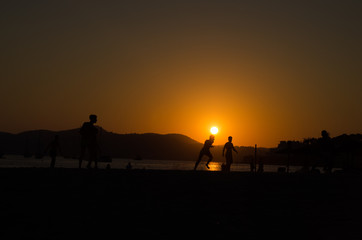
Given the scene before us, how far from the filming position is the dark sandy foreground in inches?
337

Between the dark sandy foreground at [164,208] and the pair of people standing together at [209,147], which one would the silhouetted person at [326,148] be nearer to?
the pair of people standing together at [209,147]

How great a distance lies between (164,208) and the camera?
34.8 ft

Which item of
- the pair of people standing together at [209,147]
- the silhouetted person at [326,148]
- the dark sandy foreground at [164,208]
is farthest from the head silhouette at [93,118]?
the silhouetted person at [326,148]

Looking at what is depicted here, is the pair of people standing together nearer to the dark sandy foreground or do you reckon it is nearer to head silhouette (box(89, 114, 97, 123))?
head silhouette (box(89, 114, 97, 123))

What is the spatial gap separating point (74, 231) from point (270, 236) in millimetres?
3157

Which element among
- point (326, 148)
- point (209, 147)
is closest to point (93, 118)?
point (209, 147)

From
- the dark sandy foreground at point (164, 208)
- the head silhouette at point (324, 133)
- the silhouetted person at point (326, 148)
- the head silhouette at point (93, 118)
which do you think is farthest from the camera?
the silhouetted person at point (326, 148)

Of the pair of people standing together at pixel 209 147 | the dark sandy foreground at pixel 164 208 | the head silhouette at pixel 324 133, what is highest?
the head silhouette at pixel 324 133

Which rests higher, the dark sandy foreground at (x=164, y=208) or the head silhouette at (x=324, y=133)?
the head silhouette at (x=324, y=133)

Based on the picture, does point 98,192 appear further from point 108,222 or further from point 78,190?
point 108,222

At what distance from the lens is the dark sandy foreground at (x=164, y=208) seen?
28.1ft

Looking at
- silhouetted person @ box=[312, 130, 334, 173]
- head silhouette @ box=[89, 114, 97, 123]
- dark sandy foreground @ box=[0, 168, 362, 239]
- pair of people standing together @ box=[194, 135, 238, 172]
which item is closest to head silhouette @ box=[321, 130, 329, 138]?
silhouetted person @ box=[312, 130, 334, 173]

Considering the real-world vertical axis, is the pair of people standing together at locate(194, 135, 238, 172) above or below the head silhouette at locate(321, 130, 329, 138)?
below

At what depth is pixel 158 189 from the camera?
43.7ft
